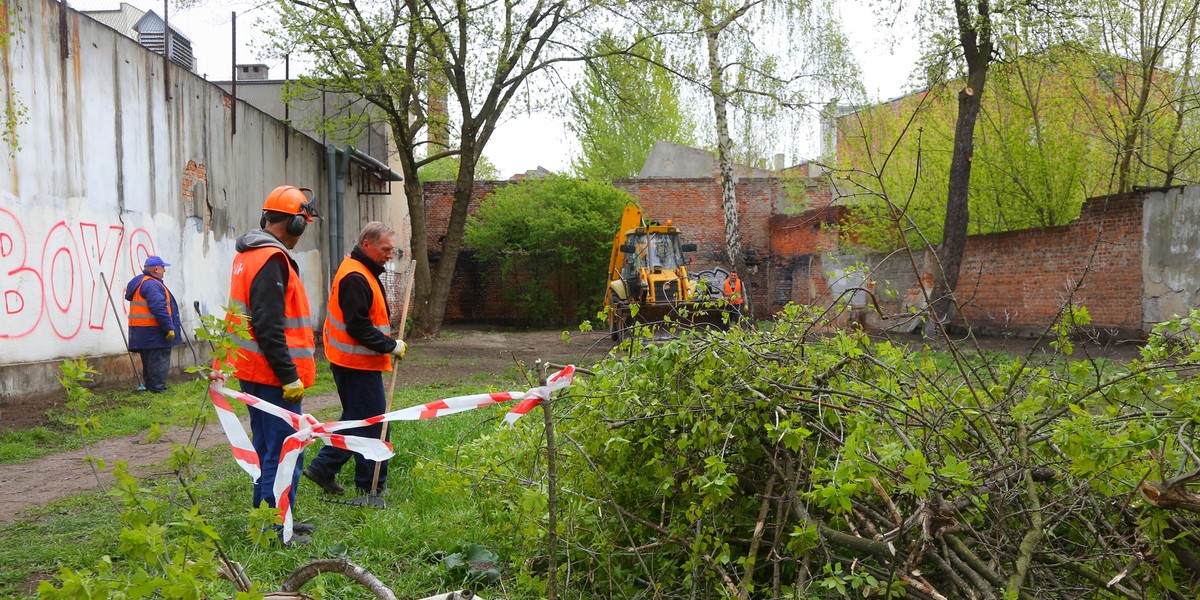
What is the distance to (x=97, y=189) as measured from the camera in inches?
406

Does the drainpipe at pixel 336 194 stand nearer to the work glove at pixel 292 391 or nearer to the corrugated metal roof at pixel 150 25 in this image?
the corrugated metal roof at pixel 150 25

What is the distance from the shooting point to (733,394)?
354 cm

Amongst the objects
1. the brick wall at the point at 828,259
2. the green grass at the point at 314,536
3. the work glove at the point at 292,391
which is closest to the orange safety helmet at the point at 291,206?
the work glove at the point at 292,391

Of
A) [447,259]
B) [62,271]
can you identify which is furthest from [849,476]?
[447,259]

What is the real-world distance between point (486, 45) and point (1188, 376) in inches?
614

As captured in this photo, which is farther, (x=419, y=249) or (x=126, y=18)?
(x=419, y=249)

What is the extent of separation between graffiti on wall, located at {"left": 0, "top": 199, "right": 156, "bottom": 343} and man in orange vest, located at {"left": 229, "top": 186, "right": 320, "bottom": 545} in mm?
5891

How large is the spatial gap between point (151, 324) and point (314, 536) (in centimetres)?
674

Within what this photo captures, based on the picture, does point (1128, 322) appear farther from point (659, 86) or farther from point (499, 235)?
point (659, 86)

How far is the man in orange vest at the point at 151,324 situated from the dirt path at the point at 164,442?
1761mm

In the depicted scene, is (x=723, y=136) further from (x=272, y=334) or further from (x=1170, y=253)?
(x=272, y=334)

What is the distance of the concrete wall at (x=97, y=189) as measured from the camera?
29.5ft

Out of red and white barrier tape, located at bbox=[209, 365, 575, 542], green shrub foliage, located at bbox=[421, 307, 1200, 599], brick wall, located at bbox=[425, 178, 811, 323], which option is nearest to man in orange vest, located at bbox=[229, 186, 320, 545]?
red and white barrier tape, located at bbox=[209, 365, 575, 542]

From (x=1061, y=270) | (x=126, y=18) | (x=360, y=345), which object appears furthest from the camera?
(x=1061, y=270)
